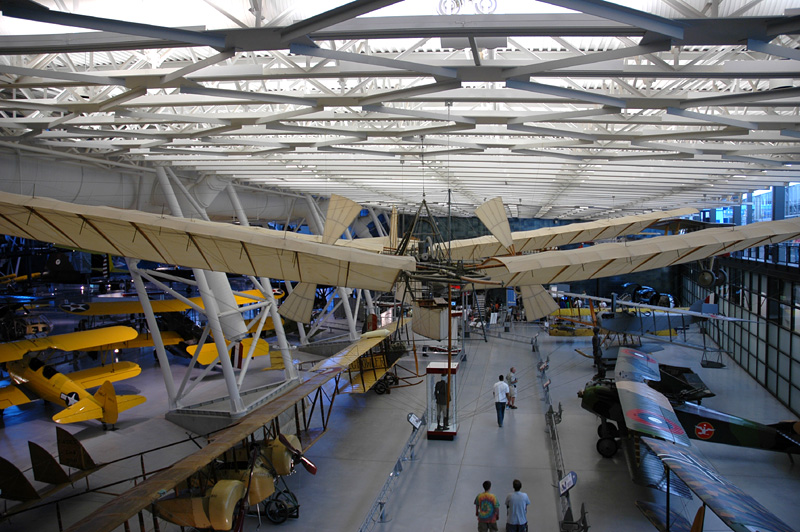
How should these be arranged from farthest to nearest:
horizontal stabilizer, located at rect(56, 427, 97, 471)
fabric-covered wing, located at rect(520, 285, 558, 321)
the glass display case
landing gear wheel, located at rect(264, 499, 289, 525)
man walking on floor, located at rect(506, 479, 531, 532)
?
the glass display case < fabric-covered wing, located at rect(520, 285, 558, 321) < horizontal stabilizer, located at rect(56, 427, 97, 471) < landing gear wheel, located at rect(264, 499, 289, 525) < man walking on floor, located at rect(506, 479, 531, 532)

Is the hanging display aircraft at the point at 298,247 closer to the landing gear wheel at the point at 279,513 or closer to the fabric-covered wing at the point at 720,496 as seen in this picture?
the fabric-covered wing at the point at 720,496

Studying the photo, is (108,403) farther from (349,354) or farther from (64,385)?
(349,354)

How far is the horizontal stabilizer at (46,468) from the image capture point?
900 centimetres

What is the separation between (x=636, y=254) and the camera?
9117 millimetres

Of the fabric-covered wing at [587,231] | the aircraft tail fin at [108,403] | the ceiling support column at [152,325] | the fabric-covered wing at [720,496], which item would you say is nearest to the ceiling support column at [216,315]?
the ceiling support column at [152,325]

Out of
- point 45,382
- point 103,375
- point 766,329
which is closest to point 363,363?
point 103,375

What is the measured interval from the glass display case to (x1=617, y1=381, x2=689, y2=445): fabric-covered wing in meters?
4.06

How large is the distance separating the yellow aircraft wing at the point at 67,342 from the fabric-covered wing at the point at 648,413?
14.5 meters

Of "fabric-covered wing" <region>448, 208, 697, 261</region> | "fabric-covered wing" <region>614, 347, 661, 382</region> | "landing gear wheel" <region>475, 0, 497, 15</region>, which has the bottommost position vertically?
"fabric-covered wing" <region>614, 347, 661, 382</region>

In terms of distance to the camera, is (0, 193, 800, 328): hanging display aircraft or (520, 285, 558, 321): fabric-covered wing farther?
(520, 285, 558, 321): fabric-covered wing

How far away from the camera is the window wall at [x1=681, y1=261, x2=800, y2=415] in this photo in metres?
14.0

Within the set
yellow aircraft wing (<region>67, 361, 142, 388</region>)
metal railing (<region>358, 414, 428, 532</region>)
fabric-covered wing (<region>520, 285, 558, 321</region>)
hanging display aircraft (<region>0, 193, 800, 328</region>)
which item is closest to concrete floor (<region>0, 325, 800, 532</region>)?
metal railing (<region>358, 414, 428, 532</region>)

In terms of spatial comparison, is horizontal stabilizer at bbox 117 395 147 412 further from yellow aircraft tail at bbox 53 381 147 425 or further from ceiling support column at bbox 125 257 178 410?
ceiling support column at bbox 125 257 178 410

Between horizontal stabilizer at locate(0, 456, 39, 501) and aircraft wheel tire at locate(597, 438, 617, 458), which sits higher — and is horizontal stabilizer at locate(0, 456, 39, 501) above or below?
above
